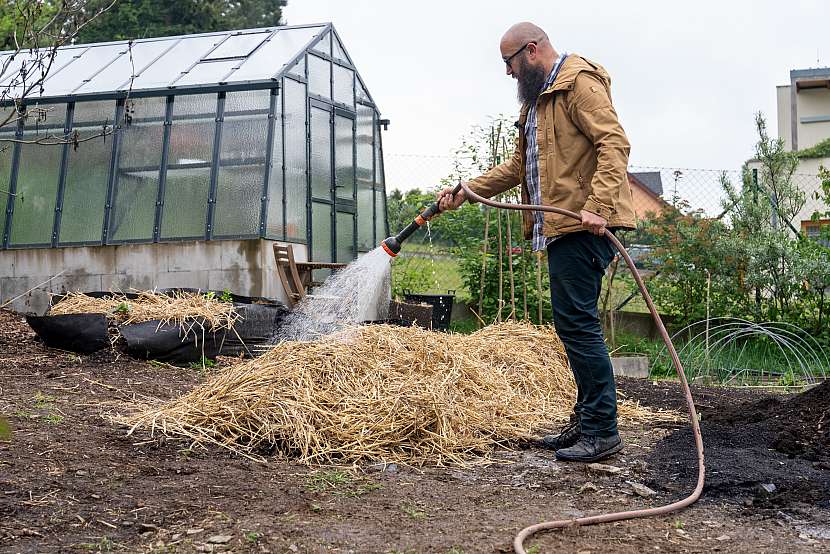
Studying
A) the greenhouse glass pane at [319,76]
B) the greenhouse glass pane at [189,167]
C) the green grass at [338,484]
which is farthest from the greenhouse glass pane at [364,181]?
the green grass at [338,484]

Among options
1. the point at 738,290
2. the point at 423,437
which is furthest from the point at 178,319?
the point at 738,290

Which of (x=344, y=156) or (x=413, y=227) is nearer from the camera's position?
(x=413, y=227)

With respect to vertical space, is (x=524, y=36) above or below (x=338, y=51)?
below

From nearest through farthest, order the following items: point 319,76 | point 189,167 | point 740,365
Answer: point 740,365, point 189,167, point 319,76

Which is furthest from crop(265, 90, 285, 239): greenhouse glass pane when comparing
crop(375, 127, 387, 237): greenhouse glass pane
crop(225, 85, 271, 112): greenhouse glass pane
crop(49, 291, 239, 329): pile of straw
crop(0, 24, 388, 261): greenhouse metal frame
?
crop(375, 127, 387, 237): greenhouse glass pane

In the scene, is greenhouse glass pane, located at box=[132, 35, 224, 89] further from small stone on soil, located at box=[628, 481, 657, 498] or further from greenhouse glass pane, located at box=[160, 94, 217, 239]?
small stone on soil, located at box=[628, 481, 657, 498]

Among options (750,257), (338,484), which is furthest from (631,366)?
(338,484)

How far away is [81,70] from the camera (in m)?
11.0

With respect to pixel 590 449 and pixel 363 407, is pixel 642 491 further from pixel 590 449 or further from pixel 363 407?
pixel 363 407

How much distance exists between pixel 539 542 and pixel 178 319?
4.76m

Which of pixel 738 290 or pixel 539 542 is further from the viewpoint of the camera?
pixel 738 290

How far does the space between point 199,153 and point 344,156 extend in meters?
2.05

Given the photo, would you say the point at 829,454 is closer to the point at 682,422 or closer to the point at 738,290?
the point at 682,422

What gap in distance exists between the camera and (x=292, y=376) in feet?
13.5
